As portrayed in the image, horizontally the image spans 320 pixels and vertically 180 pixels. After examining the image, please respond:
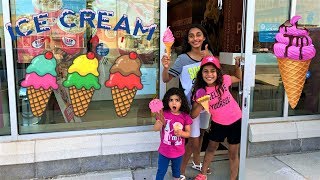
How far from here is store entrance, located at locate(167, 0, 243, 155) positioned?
3547 mm

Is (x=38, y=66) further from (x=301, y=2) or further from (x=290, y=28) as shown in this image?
(x=301, y=2)

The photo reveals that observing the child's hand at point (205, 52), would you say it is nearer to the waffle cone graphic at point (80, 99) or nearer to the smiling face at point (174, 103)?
the smiling face at point (174, 103)

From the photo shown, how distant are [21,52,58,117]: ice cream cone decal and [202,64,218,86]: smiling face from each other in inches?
64.3

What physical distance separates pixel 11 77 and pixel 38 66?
288mm

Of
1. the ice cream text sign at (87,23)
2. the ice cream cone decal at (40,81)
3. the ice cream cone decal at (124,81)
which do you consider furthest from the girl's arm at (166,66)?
the ice cream cone decal at (40,81)

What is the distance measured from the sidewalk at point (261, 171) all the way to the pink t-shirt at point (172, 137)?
699 millimetres

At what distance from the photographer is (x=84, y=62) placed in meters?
3.62

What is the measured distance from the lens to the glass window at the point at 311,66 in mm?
4289

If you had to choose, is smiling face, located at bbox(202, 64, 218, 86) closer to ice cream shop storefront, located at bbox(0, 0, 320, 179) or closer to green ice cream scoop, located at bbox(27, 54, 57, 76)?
ice cream shop storefront, located at bbox(0, 0, 320, 179)

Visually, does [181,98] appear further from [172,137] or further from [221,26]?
[221,26]

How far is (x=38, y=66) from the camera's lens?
348 cm

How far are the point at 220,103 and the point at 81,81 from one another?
155 centimetres

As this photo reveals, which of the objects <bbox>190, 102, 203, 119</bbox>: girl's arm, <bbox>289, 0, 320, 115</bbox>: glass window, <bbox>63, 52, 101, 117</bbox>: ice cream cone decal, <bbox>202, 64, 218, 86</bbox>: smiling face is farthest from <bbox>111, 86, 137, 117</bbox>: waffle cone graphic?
<bbox>289, 0, 320, 115</bbox>: glass window

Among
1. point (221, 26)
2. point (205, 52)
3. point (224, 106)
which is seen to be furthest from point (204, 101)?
point (221, 26)
